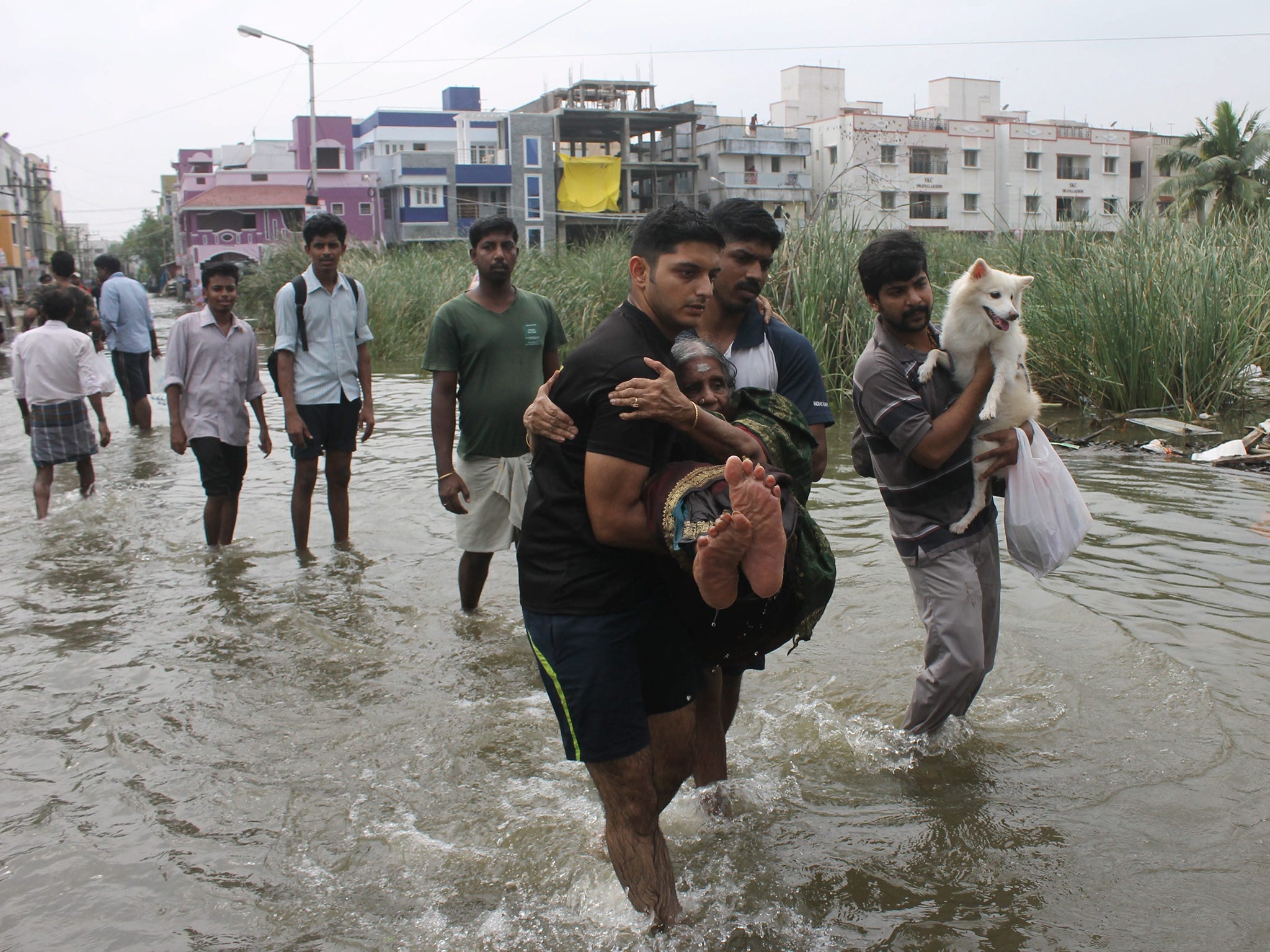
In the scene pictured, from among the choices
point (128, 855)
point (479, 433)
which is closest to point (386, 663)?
point (479, 433)

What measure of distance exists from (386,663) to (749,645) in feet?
9.49

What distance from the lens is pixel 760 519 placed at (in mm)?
2373

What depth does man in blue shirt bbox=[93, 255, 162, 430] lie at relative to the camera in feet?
39.6

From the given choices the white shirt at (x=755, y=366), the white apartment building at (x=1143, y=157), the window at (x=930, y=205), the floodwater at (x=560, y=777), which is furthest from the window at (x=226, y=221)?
the white shirt at (x=755, y=366)

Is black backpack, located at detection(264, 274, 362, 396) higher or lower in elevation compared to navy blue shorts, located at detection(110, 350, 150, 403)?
higher

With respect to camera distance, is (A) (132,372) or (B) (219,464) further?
(A) (132,372)

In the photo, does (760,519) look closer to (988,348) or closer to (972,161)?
(988,348)

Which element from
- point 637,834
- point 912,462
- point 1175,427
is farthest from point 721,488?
point 1175,427

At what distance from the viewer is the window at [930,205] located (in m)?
59.1

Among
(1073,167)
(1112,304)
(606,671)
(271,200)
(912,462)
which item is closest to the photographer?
(606,671)

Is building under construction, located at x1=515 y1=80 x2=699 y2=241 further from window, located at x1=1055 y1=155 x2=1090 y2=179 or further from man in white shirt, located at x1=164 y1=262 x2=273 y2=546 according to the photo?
man in white shirt, located at x1=164 y1=262 x2=273 y2=546

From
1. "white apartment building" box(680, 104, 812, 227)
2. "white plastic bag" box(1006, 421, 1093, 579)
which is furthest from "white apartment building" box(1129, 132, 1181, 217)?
"white plastic bag" box(1006, 421, 1093, 579)

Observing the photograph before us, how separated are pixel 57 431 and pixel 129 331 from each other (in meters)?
3.99

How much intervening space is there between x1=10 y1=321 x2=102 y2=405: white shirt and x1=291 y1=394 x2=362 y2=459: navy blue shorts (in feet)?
9.69
